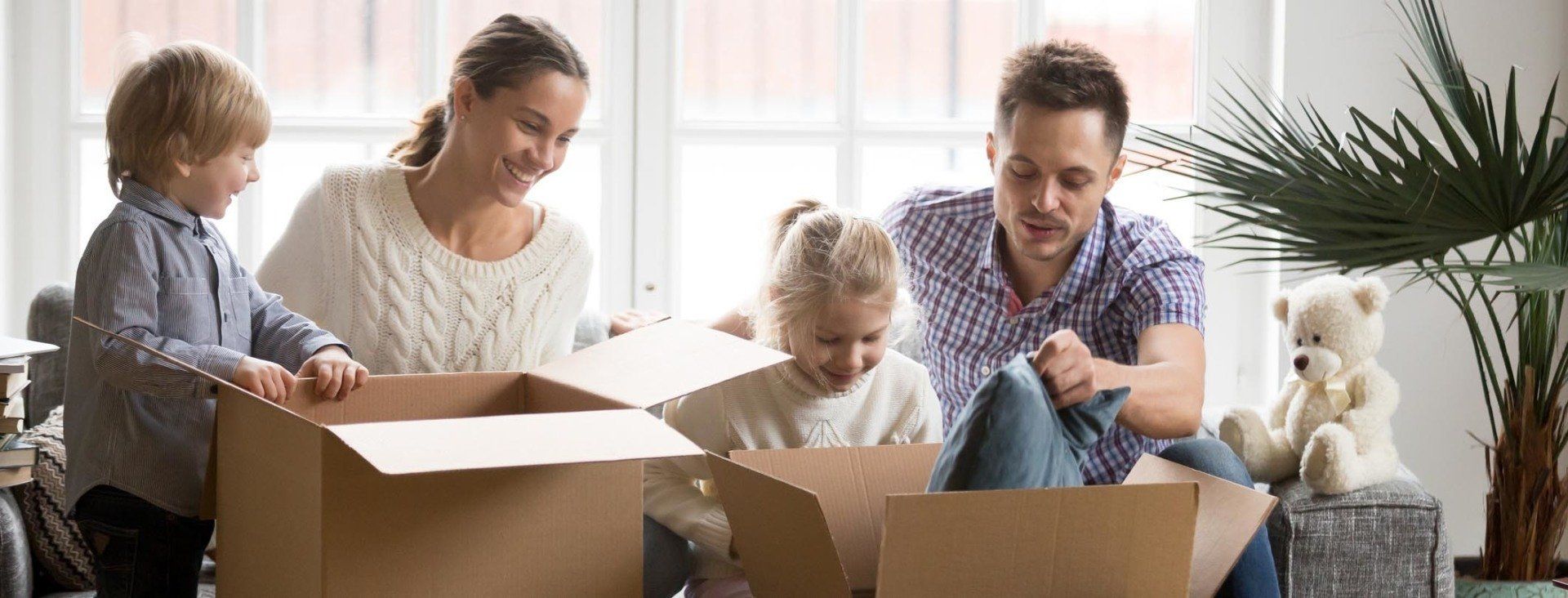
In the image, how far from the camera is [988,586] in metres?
1.08

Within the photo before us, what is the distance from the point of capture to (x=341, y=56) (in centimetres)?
275

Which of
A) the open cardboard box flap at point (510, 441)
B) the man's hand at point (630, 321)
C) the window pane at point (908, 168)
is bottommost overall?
the open cardboard box flap at point (510, 441)

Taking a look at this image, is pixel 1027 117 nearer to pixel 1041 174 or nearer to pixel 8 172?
pixel 1041 174

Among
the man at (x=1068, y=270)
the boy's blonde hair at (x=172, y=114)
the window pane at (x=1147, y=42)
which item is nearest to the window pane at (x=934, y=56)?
the window pane at (x=1147, y=42)

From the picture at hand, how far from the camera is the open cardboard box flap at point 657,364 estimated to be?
1.28 m

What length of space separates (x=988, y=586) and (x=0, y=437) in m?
1.45

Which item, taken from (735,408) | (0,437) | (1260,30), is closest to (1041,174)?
(735,408)

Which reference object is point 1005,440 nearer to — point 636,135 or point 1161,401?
point 1161,401

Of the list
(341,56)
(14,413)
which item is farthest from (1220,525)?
(341,56)

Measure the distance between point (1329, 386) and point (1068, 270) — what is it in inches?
23.8

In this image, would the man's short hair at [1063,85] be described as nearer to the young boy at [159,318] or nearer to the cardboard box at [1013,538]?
the cardboard box at [1013,538]

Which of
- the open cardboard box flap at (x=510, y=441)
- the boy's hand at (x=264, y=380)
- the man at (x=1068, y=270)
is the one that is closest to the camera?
the open cardboard box flap at (x=510, y=441)

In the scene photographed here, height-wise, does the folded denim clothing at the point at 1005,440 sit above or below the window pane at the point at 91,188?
below

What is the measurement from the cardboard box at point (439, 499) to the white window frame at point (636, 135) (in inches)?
60.6
